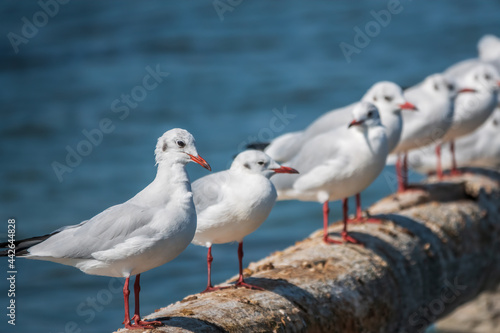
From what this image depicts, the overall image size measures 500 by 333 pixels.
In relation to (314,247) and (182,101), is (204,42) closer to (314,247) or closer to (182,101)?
(182,101)

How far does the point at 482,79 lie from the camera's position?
875cm

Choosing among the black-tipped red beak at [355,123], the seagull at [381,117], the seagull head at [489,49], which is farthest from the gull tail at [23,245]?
the seagull head at [489,49]

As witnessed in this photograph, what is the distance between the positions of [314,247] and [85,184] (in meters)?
7.76

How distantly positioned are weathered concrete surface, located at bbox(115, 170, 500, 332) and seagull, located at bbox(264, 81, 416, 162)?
739 mm

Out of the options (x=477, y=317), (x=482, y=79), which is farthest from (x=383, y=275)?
(x=482, y=79)

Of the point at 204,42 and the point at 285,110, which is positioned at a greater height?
the point at 204,42

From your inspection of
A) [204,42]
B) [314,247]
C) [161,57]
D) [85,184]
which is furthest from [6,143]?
[314,247]

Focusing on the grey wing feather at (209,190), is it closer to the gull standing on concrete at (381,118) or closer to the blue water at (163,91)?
the gull standing on concrete at (381,118)

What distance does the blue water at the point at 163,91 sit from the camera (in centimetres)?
1050

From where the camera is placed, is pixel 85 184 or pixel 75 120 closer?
pixel 85 184

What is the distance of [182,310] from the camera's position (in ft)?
14.8

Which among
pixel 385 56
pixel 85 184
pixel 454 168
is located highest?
pixel 385 56

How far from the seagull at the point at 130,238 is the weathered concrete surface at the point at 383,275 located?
391 mm

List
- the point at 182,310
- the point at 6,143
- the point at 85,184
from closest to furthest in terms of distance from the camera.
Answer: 1. the point at 182,310
2. the point at 85,184
3. the point at 6,143
